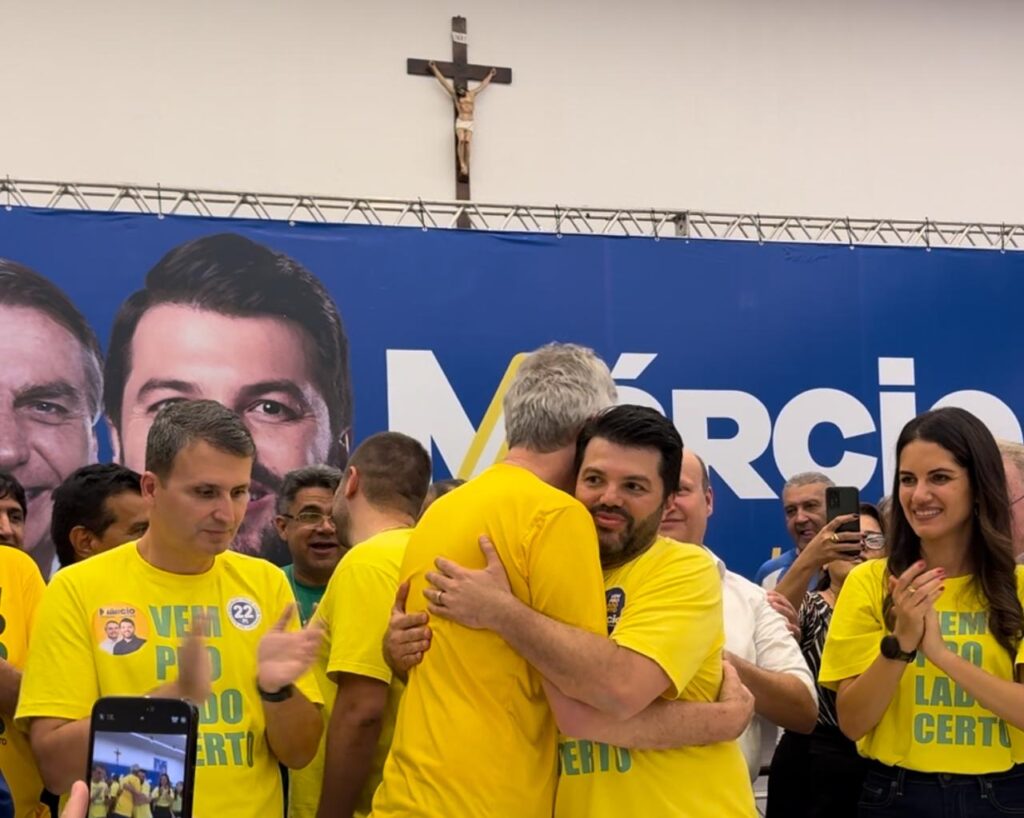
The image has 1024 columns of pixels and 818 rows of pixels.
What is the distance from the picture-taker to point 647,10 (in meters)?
8.81

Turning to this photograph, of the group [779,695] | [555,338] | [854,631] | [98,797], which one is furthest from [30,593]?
[555,338]

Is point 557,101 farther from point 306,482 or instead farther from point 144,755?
point 144,755

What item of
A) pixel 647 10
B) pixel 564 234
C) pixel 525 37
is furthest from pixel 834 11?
pixel 564 234

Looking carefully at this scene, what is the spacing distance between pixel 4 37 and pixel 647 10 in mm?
4239

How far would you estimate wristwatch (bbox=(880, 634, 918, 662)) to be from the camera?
101 inches

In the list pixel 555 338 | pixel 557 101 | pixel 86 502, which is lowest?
pixel 86 502

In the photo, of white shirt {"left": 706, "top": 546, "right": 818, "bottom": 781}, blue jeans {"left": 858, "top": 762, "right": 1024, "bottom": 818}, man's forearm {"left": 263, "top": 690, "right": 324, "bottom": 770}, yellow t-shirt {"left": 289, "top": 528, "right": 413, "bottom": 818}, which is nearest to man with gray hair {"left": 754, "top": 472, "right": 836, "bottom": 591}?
white shirt {"left": 706, "top": 546, "right": 818, "bottom": 781}

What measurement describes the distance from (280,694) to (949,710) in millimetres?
1394

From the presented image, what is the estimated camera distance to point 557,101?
863cm

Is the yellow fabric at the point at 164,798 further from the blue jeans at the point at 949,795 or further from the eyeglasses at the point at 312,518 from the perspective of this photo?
the eyeglasses at the point at 312,518

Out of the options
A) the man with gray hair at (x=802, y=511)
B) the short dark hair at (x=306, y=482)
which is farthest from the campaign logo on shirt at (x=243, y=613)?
the man with gray hair at (x=802, y=511)

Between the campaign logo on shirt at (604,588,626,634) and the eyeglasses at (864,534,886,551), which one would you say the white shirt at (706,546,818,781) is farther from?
the eyeglasses at (864,534,886,551)

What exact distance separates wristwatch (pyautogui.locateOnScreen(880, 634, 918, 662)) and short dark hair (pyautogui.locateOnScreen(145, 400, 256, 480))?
1337 millimetres

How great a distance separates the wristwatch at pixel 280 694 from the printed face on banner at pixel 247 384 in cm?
335
